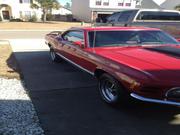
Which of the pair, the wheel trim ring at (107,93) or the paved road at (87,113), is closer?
the paved road at (87,113)

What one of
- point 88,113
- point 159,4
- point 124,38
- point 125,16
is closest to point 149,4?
point 159,4

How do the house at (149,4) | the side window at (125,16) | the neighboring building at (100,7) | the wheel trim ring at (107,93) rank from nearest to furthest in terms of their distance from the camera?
the wheel trim ring at (107,93)
the side window at (125,16)
the neighboring building at (100,7)
the house at (149,4)

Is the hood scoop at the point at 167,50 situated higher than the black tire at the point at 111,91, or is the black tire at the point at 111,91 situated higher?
the hood scoop at the point at 167,50

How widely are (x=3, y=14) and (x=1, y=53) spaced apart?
42.8 metres

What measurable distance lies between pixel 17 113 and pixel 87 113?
44.3 inches

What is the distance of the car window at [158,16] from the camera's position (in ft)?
38.5

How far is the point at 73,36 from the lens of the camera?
7.00 m

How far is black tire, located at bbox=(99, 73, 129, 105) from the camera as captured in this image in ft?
14.8

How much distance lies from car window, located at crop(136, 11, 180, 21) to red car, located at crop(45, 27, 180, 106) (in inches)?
202

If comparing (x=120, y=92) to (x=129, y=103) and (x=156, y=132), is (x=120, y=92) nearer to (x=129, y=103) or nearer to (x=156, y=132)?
(x=129, y=103)

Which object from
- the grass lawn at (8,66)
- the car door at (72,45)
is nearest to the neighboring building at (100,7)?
the grass lawn at (8,66)

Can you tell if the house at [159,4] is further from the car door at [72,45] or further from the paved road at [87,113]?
the paved road at [87,113]

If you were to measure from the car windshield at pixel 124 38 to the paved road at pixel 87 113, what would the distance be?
1.02m

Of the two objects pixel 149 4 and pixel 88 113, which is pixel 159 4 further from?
pixel 88 113
